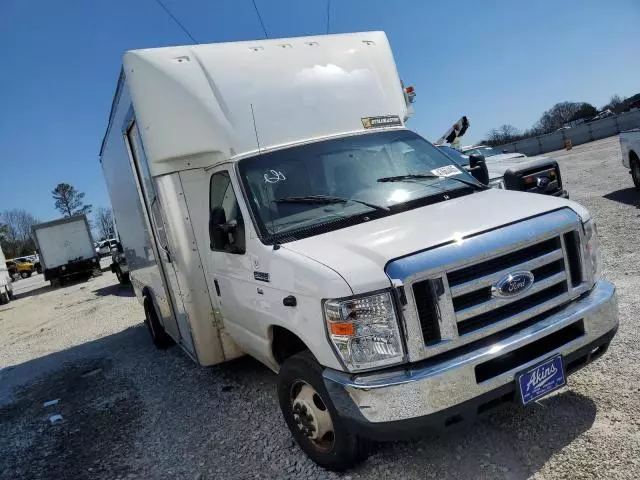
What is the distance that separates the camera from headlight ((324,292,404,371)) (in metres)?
2.80

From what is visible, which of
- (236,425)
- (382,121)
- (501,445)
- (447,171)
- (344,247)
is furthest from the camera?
(382,121)

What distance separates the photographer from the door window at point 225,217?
3.95 m

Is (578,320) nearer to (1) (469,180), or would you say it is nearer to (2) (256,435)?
(1) (469,180)

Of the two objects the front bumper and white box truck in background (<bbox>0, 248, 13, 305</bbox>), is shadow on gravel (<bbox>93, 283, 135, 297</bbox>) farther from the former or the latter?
the front bumper

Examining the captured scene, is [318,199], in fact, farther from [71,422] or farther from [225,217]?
[71,422]

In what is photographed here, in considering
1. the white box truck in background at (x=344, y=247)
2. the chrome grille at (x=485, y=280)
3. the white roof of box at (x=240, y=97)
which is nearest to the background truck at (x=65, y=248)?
the white box truck in background at (x=344, y=247)

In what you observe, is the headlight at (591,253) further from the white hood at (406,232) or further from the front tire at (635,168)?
the front tire at (635,168)

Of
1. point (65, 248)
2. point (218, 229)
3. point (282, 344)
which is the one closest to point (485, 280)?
point (282, 344)

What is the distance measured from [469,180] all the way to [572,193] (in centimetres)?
951

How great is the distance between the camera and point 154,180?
4949 mm

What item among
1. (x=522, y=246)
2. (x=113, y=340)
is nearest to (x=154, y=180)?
(x=522, y=246)

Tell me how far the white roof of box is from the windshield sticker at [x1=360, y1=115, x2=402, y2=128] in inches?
2.0

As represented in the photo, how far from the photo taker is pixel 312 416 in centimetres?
342

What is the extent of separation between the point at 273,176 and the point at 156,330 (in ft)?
15.4
